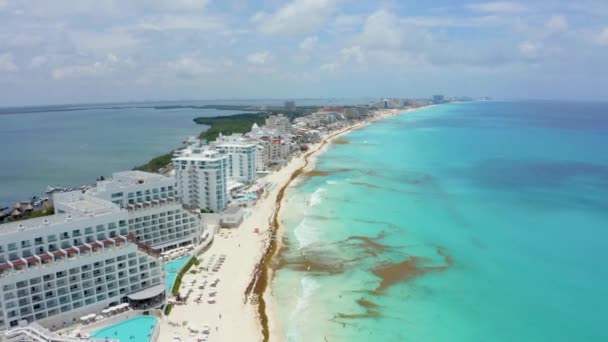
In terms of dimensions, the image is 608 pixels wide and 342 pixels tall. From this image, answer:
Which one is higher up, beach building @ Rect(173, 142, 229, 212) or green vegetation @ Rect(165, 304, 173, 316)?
beach building @ Rect(173, 142, 229, 212)

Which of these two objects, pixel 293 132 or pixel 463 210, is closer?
pixel 463 210

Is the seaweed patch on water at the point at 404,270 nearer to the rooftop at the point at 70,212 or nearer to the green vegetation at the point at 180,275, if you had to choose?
the green vegetation at the point at 180,275

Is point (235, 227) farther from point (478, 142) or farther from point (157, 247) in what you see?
point (478, 142)

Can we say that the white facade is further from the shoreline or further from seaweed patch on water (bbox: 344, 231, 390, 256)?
seaweed patch on water (bbox: 344, 231, 390, 256)

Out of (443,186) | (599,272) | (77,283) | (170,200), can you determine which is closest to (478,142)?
(443,186)

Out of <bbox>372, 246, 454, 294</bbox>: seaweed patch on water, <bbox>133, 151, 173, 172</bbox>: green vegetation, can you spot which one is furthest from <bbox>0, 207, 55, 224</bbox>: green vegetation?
<bbox>372, 246, 454, 294</bbox>: seaweed patch on water

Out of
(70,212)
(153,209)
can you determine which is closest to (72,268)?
(70,212)

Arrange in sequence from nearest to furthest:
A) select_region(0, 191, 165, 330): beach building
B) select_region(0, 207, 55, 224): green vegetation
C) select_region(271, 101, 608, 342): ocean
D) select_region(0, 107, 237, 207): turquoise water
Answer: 1. select_region(0, 191, 165, 330): beach building
2. select_region(271, 101, 608, 342): ocean
3. select_region(0, 207, 55, 224): green vegetation
4. select_region(0, 107, 237, 207): turquoise water
